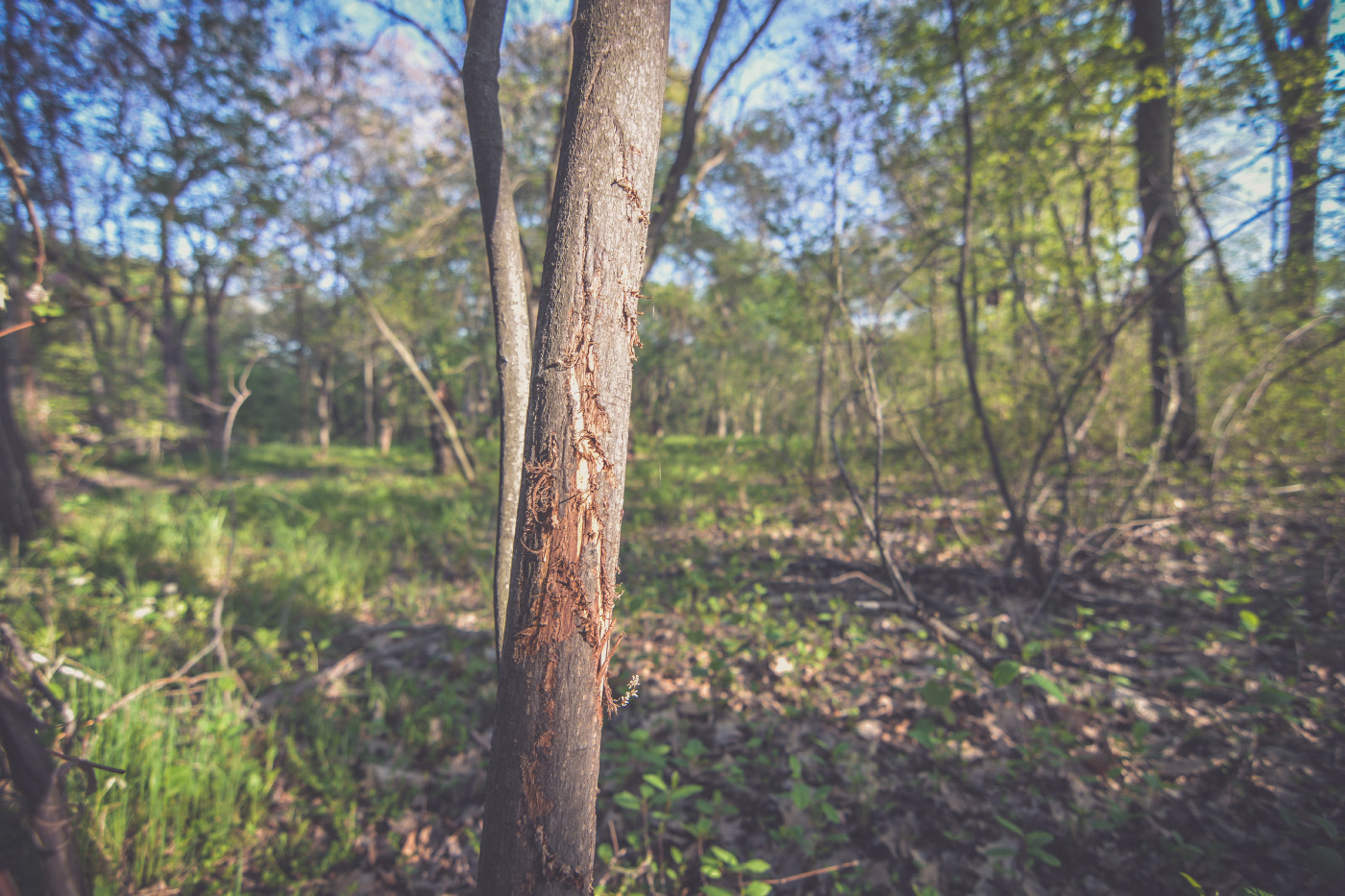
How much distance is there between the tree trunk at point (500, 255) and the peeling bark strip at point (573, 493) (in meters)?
0.39

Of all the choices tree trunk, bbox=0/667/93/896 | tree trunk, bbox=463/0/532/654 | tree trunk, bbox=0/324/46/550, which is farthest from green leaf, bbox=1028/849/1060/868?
tree trunk, bbox=0/324/46/550

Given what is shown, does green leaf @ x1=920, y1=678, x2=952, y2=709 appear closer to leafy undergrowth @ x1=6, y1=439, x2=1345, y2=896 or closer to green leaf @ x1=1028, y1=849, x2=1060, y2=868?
leafy undergrowth @ x1=6, y1=439, x2=1345, y2=896

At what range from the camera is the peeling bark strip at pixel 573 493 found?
113 centimetres

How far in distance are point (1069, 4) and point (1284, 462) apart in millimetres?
4421

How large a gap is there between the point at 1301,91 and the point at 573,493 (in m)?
5.02

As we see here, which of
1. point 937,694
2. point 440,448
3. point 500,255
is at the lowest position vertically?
point 937,694

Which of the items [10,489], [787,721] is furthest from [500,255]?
[10,489]

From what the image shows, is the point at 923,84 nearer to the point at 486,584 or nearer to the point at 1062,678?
the point at 1062,678

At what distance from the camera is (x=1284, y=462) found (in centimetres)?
456

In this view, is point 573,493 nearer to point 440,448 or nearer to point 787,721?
point 787,721

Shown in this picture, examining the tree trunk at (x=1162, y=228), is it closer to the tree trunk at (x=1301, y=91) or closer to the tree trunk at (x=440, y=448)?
the tree trunk at (x=1301, y=91)

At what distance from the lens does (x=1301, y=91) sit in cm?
303

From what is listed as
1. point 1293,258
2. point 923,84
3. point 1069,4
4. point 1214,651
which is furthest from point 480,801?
point 1293,258

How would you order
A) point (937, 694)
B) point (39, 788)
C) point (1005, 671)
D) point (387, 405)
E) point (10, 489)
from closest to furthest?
point (39, 788) → point (1005, 671) → point (937, 694) → point (10, 489) → point (387, 405)
